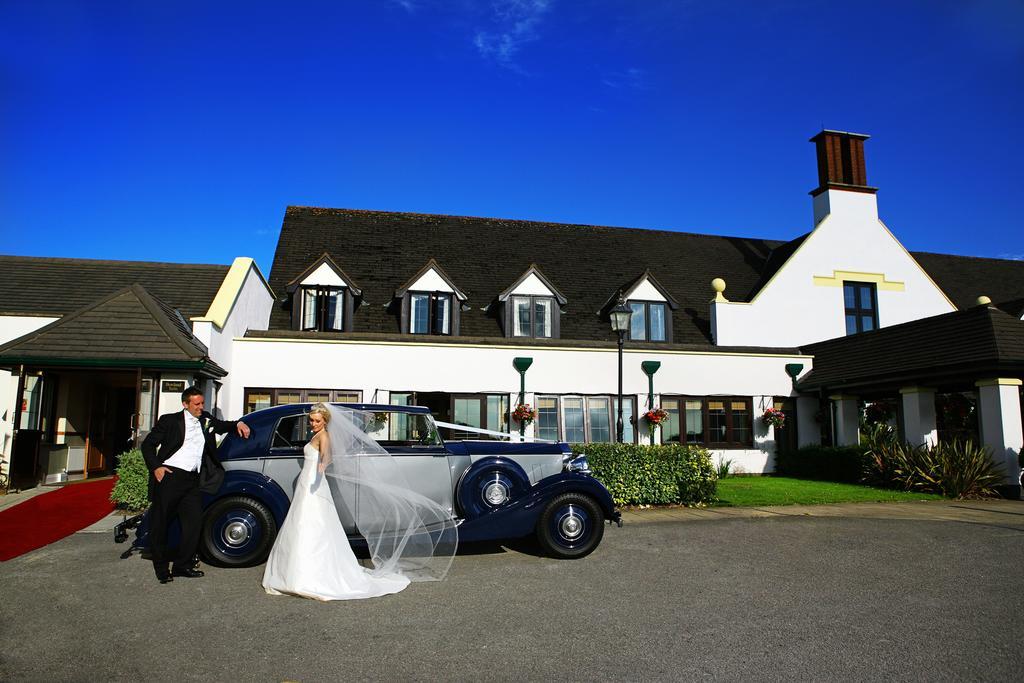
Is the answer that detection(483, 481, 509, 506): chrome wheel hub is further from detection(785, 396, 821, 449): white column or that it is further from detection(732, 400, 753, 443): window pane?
detection(785, 396, 821, 449): white column

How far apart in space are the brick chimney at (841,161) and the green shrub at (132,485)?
23437 mm

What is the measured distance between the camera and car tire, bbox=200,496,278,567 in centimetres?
753

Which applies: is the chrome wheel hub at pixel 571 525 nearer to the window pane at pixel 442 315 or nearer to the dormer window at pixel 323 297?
the window pane at pixel 442 315

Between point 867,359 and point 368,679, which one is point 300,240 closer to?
point 867,359

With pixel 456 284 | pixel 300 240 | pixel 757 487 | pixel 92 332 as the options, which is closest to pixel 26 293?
pixel 92 332

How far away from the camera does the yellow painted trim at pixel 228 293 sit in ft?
50.1

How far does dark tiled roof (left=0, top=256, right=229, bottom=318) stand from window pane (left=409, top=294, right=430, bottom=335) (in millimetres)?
5161

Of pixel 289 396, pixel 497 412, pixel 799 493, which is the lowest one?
pixel 799 493

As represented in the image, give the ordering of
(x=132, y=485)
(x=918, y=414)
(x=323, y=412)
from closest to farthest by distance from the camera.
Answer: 1. (x=323, y=412)
2. (x=132, y=485)
3. (x=918, y=414)

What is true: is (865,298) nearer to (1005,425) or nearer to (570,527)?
(1005,425)

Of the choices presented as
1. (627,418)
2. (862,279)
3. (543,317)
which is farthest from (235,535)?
(862,279)

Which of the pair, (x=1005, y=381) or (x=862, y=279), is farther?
(x=862, y=279)

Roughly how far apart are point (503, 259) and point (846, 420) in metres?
11.7

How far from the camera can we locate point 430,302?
783 inches
